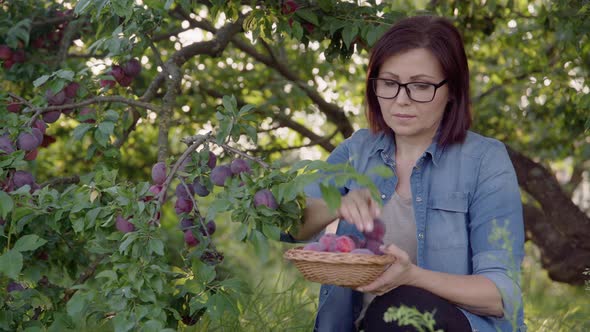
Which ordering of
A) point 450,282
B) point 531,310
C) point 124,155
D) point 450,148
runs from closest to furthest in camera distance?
point 450,282 < point 450,148 < point 531,310 < point 124,155

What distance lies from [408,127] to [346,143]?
313 mm

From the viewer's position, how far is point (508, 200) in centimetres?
221

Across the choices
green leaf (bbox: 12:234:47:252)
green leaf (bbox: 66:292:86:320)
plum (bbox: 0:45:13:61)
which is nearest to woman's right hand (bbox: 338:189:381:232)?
green leaf (bbox: 66:292:86:320)

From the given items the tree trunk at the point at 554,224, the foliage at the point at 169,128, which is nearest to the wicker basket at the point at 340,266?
the foliage at the point at 169,128

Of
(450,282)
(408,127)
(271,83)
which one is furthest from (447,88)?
(271,83)

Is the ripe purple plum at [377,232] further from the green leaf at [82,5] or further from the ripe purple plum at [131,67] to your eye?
the ripe purple plum at [131,67]

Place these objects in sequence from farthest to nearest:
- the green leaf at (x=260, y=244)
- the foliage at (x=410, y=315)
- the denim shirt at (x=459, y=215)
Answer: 1. the denim shirt at (x=459, y=215)
2. the green leaf at (x=260, y=244)
3. the foliage at (x=410, y=315)

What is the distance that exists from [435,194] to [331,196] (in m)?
0.66

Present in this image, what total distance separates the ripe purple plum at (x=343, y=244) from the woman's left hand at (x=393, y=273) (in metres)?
0.08

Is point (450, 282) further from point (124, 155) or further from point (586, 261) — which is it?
point (124, 155)

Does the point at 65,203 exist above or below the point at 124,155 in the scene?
above

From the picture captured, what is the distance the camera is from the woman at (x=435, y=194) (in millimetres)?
2068

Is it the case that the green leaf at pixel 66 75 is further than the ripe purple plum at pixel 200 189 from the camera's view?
Yes

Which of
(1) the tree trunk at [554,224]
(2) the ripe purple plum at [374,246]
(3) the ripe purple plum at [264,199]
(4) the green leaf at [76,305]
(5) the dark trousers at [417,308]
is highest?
(3) the ripe purple plum at [264,199]
